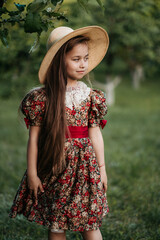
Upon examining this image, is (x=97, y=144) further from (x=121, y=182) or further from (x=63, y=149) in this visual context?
(x=121, y=182)

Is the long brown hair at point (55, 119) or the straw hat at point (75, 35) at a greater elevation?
the straw hat at point (75, 35)

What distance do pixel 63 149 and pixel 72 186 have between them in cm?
27

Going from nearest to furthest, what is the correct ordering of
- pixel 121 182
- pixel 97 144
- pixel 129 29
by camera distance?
1. pixel 97 144
2. pixel 121 182
3. pixel 129 29

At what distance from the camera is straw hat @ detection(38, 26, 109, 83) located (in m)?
2.19

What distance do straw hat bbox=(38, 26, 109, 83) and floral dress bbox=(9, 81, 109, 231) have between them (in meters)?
0.20

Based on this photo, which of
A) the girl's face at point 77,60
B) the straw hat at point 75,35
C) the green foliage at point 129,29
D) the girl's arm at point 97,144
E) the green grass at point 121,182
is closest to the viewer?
the straw hat at point 75,35

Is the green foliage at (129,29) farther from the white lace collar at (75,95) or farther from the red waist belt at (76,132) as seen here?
the red waist belt at (76,132)

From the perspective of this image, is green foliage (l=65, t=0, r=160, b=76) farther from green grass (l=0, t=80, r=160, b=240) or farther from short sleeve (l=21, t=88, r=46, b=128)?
short sleeve (l=21, t=88, r=46, b=128)

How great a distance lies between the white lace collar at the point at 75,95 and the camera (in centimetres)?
232

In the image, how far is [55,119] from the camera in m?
2.22

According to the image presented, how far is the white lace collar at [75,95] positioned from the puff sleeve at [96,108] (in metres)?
0.06

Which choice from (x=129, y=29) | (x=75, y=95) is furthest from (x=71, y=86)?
(x=129, y=29)

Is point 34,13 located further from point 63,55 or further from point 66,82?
point 66,82

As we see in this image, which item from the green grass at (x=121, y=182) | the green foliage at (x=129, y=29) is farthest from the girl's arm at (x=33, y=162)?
the green foliage at (x=129, y=29)
